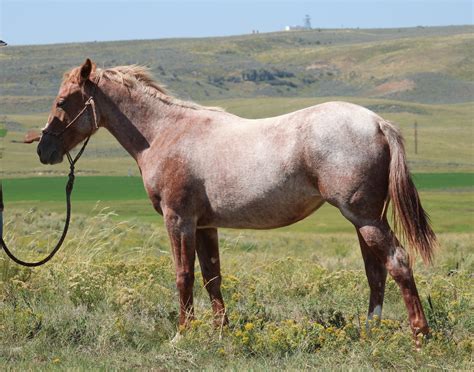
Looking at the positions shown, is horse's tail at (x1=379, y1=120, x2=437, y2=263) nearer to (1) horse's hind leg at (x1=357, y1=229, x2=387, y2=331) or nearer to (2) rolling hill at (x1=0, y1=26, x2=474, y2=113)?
(1) horse's hind leg at (x1=357, y1=229, x2=387, y2=331)

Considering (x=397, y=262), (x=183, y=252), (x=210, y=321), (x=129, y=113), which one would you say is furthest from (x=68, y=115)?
(x=397, y=262)

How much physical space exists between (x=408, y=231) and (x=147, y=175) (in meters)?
2.48

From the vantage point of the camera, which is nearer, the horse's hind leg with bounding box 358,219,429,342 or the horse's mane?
the horse's hind leg with bounding box 358,219,429,342

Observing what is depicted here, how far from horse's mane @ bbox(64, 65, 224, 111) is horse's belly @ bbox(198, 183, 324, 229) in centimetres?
125

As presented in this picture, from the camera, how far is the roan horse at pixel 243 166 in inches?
283

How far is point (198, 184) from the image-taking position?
8.01m

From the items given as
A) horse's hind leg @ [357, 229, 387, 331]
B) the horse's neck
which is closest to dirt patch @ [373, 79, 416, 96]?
the horse's neck

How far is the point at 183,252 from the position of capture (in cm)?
804

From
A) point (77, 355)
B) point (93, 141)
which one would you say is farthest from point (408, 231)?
point (93, 141)

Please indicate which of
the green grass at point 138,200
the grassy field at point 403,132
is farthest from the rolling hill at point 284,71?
the green grass at point 138,200

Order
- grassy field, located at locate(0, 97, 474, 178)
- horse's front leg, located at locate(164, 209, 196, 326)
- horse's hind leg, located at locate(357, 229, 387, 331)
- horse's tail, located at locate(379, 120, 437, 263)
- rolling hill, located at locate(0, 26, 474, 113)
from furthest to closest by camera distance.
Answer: rolling hill, located at locate(0, 26, 474, 113) < grassy field, located at locate(0, 97, 474, 178) < horse's front leg, located at locate(164, 209, 196, 326) < horse's hind leg, located at locate(357, 229, 387, 331) < horse's tail, located at locate(379, 120, 437, 263)

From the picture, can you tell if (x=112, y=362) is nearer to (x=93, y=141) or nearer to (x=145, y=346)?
(x=145, y=346)

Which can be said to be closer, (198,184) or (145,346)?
(145,346)

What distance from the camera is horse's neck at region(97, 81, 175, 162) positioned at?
8.66 metres
